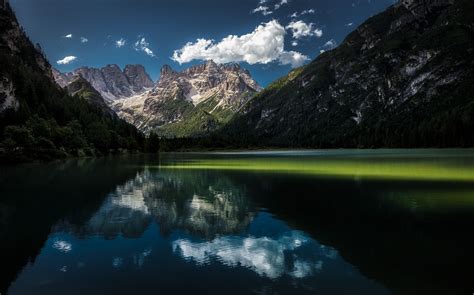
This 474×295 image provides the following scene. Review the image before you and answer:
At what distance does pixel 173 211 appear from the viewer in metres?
28.5

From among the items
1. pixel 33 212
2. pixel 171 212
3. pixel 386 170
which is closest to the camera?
pixel 33 212

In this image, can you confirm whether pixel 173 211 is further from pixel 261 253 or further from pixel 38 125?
pixel 38 125

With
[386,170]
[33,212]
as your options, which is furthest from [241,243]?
[386,170]

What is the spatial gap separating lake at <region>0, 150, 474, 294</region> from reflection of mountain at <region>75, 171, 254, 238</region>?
0.09 m

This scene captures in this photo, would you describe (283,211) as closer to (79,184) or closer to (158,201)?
(158,201)

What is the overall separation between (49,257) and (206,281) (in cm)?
783

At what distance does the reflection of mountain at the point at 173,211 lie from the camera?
22922 mm

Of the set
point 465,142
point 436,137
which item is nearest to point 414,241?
point 465,142

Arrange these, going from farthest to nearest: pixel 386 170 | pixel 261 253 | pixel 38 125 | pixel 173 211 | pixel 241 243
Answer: pixel 38 125 < pixel 386 170 < pixel 173 211 < pixel 241 243 < pixel 261 253

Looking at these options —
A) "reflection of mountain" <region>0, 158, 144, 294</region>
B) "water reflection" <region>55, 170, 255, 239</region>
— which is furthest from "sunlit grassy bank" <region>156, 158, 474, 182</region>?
"reflection of mountain" <region>0, 158, 144, 294</region>

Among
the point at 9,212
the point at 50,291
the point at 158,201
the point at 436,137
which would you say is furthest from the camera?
→ the point at 436,137

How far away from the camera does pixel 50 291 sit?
13172 millimetres

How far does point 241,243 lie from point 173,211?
33.9 ft

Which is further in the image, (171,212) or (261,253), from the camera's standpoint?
(171,212)
